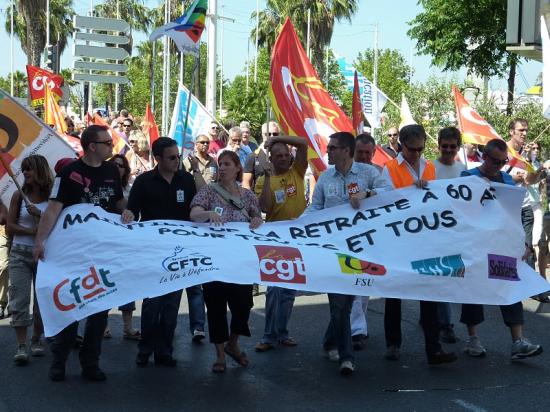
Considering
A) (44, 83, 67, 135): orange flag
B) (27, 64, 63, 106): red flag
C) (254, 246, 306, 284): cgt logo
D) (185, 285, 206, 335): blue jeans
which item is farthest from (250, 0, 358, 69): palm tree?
(254, 246, 306, 284): cgt logo

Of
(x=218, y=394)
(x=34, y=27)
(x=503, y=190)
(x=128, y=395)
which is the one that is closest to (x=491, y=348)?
(x=503, y=190)

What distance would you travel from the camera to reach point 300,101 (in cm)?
1082

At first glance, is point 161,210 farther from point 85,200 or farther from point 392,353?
point 392,353

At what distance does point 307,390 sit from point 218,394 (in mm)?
628

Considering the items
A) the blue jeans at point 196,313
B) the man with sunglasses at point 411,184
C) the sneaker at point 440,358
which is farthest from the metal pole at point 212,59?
the sneaker at point 440,358

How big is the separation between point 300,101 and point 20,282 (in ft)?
14.0

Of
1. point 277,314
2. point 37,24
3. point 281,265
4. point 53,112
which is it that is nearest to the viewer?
point 281,265

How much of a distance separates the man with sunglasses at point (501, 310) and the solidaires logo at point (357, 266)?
119 centimetres

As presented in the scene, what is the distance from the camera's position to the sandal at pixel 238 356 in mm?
7508

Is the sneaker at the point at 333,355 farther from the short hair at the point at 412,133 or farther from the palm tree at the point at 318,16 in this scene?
the palm tree at the point at 318,16

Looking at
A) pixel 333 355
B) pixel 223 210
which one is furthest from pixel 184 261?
pixel 333 355

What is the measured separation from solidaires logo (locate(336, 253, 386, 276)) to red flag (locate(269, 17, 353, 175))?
3367 millimetres

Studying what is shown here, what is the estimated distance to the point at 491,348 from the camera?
8336mm

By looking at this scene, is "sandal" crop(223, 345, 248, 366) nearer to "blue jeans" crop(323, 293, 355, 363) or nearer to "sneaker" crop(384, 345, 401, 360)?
"blue jeans" crop(323, 293, 355, 363)
